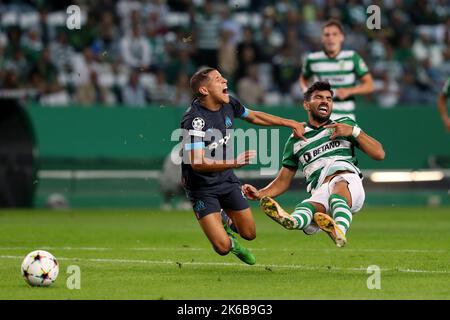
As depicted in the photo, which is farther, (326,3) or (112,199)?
(326,3)

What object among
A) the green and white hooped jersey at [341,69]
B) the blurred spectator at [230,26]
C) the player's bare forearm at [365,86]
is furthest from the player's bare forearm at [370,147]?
the blurred spectator at [230,26]

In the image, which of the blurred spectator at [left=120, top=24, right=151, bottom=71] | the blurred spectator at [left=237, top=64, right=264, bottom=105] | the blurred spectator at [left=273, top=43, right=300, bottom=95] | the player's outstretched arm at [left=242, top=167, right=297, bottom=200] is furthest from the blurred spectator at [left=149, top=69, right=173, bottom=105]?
the player's outstretched arm at [left=242, top=167, right=297, bottom=200]

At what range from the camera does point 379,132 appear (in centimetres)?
2038

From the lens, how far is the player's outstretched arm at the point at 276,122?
1053 centimetres

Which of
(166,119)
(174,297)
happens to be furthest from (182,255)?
(166,119)

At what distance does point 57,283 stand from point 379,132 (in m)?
11.7

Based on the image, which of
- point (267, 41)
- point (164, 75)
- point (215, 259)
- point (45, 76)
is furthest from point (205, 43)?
point (215, 259)

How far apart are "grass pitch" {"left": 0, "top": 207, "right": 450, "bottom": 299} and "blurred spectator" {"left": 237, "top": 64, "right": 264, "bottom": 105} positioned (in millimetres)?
3567

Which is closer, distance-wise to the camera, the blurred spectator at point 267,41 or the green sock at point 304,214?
the green sock at point 304,214

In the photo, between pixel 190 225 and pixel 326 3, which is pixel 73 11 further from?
pixel 190 225

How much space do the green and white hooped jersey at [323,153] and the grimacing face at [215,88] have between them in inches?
29.3

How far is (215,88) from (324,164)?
116cm

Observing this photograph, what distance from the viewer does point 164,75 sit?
2166 centimetres

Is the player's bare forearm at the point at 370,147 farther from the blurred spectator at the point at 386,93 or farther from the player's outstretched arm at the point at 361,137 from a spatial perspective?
the blurred spectator at the point at 386,93
